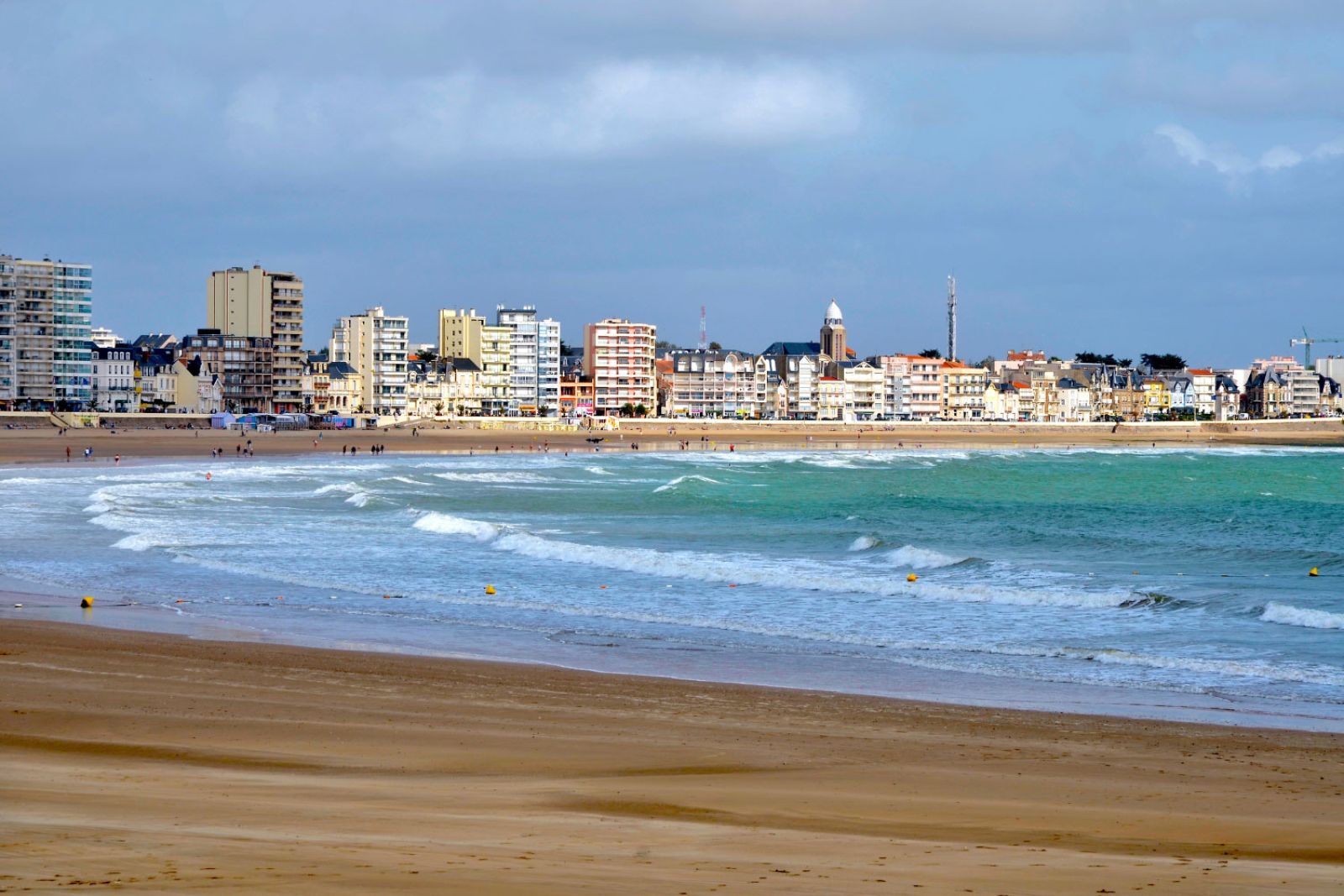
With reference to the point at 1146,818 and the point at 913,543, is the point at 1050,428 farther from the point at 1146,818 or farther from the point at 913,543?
the point at 1146,818

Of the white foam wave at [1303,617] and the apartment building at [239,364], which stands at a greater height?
the apartment building at [239,364]

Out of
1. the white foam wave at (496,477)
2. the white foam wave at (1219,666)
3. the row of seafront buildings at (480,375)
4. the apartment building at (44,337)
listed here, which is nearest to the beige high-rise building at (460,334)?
the row of seafront buildings at (480,375)

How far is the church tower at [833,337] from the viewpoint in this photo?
623 feet

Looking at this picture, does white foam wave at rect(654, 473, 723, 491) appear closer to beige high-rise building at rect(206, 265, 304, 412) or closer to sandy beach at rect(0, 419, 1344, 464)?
sandy beach at rect(0, 419, 1344, 464)

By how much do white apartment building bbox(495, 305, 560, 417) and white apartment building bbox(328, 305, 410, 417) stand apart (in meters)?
12.8

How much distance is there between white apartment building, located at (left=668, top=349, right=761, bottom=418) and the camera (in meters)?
164

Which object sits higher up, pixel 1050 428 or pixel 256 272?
pixel 256 272

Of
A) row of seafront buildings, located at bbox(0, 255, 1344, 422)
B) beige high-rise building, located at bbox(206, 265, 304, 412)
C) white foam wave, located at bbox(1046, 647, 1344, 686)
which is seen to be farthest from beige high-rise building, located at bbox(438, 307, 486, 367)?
white foam wave, located at bbox(1046, 647, 1344, 686)

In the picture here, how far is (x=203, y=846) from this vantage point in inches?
246

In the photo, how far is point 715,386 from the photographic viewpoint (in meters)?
164

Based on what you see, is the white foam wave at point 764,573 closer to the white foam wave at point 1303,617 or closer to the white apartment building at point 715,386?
the white foam wave at point 1303,617

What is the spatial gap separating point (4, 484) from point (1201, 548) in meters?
38.1

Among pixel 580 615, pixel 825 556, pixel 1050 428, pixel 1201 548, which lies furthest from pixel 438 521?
pixel 1050 428

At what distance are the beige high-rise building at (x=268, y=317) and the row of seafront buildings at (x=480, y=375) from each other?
0.17m
